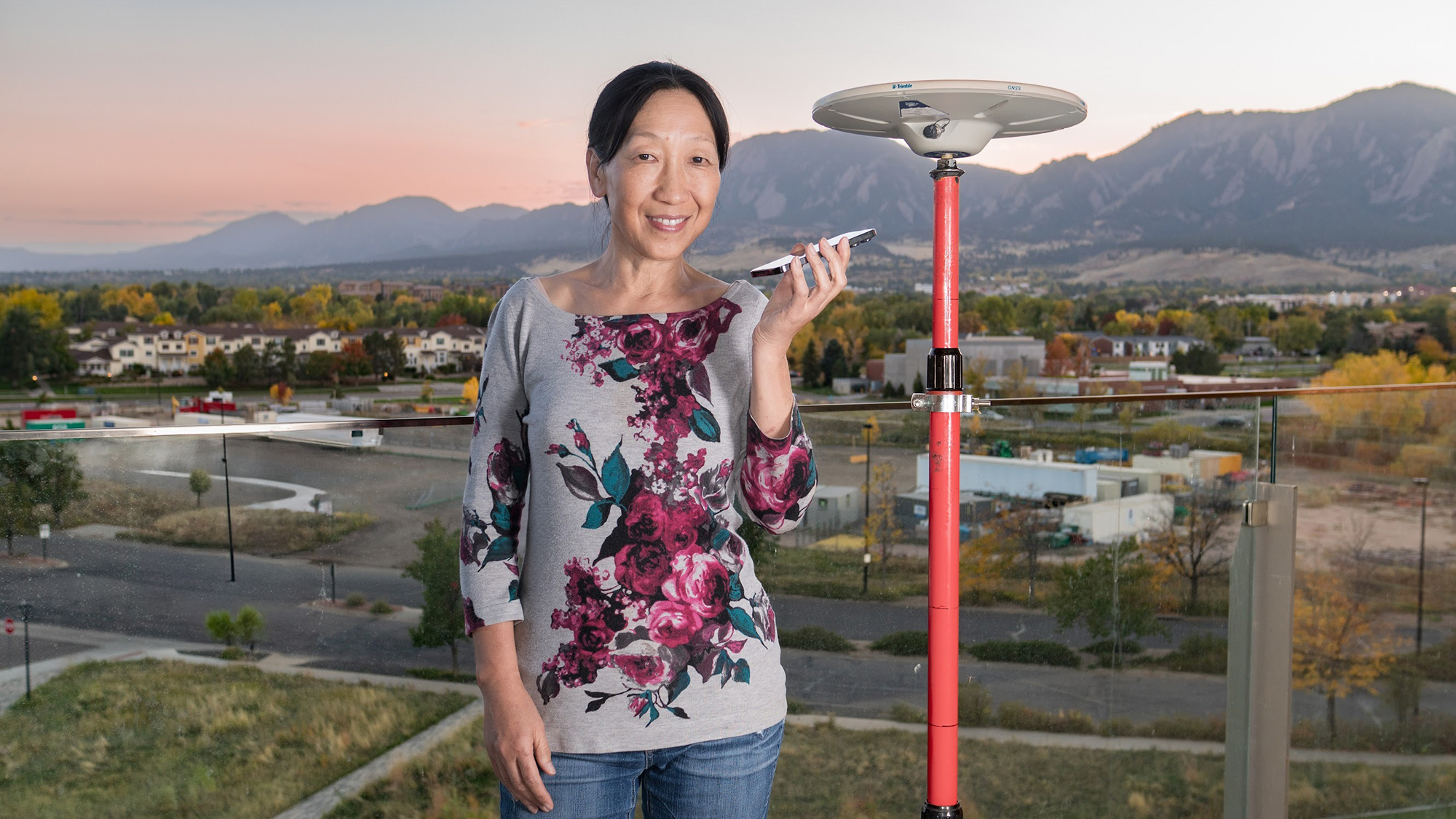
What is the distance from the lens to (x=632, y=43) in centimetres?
3856

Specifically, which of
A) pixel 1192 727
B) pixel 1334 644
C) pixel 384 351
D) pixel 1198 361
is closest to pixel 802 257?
pixel 1192 727

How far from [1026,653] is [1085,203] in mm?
50743

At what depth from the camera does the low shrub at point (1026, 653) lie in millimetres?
2170

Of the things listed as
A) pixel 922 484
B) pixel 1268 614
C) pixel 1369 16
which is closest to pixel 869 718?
pixel 922 484

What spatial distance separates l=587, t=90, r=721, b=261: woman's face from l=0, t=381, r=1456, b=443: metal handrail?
16.8 inches

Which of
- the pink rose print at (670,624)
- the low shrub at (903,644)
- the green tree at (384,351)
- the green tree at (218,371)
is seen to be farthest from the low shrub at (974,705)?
the green tree at (218,371)

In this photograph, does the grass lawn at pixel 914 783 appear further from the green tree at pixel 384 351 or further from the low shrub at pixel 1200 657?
the green tree at pixel 384 351

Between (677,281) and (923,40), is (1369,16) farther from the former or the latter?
(677,281)

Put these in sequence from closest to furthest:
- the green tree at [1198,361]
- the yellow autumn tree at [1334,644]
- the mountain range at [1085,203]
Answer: the yellow autumn tree at [1334,644]
the mountain range at [1085,203]
the green tree at [1198,361]

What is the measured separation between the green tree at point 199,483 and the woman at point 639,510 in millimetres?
896

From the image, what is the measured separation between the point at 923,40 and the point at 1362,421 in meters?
38.2

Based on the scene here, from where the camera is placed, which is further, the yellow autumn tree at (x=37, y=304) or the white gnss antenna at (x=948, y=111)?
the yellow autumn tree at (x=37, y=304)

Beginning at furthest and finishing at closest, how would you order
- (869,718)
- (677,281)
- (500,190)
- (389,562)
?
1. (500,190)
2. (869,718)
3. (389,562)
4. (677,281)

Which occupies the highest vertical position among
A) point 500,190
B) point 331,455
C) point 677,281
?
point 500,190
